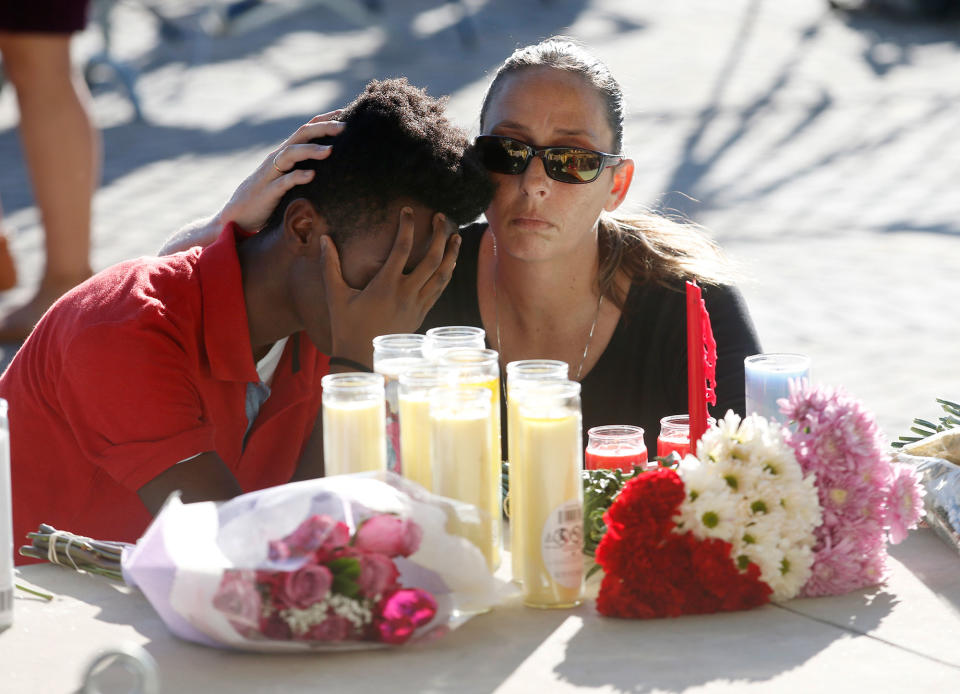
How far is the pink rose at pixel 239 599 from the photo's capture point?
5.56 ft

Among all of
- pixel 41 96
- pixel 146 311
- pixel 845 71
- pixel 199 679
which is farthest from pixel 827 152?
pixel 199 679

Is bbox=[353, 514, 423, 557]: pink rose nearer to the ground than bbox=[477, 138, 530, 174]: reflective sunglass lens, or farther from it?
nearer to the ground

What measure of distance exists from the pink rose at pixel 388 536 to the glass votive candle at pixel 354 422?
224mm

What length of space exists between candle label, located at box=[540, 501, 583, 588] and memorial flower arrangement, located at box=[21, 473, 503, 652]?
0.10m

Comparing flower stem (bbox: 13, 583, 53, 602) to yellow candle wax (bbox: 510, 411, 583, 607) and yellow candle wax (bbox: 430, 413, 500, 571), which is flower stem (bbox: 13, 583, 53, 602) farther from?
yellow candle wax (bbox: 510, 411, 583, 607)

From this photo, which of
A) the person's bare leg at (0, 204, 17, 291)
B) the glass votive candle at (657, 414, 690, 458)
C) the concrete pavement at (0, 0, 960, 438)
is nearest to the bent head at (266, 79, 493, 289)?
the glass votive candle at (657, 414, 690, 458)

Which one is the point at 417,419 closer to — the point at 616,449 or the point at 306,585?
the point at 306,585

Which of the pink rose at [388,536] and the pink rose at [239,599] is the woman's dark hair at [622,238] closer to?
the pink rose at [388,536]

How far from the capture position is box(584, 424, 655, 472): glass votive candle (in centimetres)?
232

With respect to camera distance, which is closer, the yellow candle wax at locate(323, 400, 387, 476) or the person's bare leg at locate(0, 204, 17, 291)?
the yellow candle wax at locate(323, 400, 387, 476)

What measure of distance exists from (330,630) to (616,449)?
2.54 ft

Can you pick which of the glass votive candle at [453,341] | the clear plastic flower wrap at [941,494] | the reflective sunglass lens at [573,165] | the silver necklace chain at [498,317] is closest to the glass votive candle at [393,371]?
the glass votive candle at [453,341]

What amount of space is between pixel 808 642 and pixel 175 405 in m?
1.15

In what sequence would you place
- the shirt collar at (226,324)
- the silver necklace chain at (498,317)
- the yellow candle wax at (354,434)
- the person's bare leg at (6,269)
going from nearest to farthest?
the yellow candle wax at (354,434) → the shirt collar at (226,324) → the silver necklace chain at (498,317) → the person's bare leg at (6,269)
